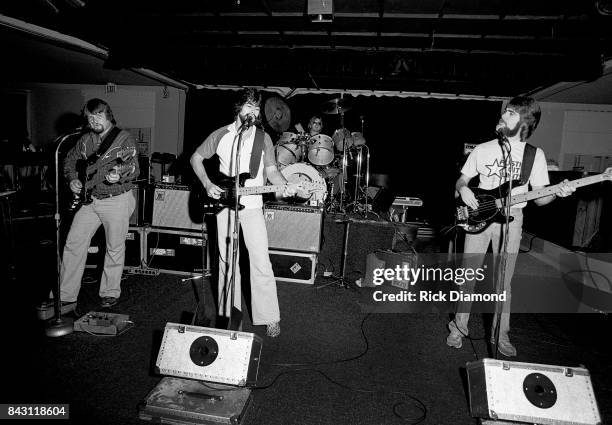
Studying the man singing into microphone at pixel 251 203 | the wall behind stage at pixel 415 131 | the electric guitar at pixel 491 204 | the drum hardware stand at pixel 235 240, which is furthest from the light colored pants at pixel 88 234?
the wall behind stage at pixel 415 131

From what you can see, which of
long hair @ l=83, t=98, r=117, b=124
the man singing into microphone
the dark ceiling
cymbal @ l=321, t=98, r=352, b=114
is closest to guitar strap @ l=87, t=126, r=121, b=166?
long hair @ l=83, t=98, r=117, b=124

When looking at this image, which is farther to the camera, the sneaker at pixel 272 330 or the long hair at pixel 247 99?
the sneaker at pixel 272 330

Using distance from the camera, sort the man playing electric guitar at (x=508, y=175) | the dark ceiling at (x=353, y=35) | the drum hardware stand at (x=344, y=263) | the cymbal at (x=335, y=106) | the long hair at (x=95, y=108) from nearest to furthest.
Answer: the man playing electric guitar at (x=508, y=175) < the long hair at (x=95, y=108) < the drum hardware stand at (x=344, y=263) < the dark ceiling at (x=353, y=35) < the cymbal at (x=335, y=106)

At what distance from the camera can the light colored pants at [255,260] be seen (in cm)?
324

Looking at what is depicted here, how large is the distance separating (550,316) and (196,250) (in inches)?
184

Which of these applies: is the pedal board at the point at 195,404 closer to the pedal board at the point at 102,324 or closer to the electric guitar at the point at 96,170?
the pedal board at the point at 102,324

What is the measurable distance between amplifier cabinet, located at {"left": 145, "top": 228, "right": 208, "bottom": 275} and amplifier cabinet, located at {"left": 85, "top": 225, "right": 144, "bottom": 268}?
0.31 feet

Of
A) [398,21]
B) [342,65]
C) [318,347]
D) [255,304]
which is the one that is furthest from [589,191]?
[255,304]

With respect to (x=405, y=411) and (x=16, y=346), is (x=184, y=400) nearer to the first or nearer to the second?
(x=405, y=411)

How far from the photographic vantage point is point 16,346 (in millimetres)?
3051

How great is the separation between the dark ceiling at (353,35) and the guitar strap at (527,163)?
300 cm

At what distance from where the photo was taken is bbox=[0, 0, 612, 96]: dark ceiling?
Result: 537 cm

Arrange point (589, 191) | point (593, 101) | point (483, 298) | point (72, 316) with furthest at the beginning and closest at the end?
1. point (593, 101)
2. point (589, 191)
3. point (483, 298)
4. point (72, 316)

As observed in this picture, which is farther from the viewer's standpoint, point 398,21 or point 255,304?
point 398,21
